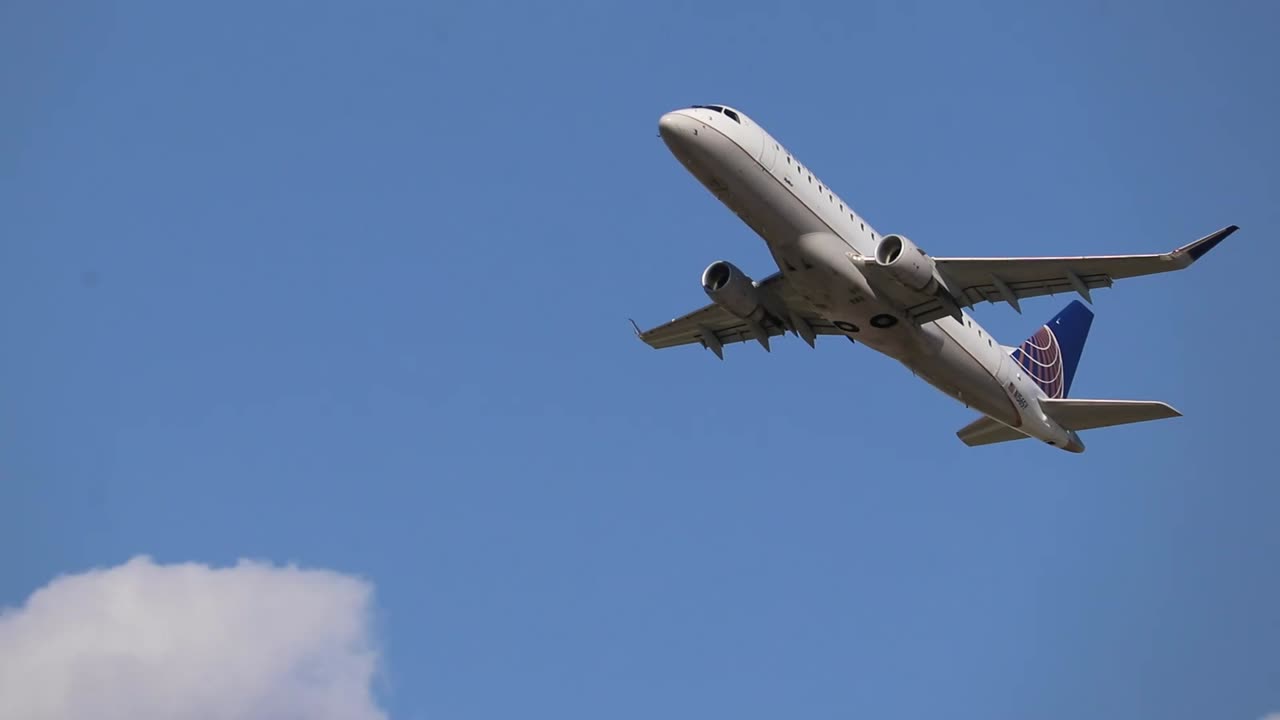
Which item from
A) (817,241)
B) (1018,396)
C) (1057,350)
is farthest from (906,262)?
(1057,350)

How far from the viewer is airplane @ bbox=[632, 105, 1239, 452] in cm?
3812

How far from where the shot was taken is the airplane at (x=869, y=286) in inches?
1501

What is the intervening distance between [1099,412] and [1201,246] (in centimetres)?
1063

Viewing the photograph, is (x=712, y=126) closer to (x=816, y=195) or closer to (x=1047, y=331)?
(x=816, y=195)

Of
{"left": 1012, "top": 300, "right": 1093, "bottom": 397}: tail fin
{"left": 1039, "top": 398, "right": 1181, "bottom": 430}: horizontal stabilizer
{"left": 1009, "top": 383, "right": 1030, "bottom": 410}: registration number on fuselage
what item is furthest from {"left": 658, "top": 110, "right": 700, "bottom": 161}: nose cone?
{"left": 1039, "top": 398, "right": 1181, "bottom": 430}: horizontal stabilizer

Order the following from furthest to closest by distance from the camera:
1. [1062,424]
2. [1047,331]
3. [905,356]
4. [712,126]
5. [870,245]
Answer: [1047,331], [1062,424], [905,356], [870,245], [712,126]

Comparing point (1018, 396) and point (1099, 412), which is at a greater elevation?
point (1018, 396)

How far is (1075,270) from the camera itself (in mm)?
40031

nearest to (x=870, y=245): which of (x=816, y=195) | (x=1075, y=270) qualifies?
(x=816, y=195)

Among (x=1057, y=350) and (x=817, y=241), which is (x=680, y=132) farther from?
(x=1057, y=350)

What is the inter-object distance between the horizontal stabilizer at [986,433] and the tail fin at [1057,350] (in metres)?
1.79

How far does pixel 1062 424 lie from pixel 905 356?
7.29 m

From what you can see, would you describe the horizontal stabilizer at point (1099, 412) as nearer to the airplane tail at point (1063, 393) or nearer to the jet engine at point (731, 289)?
the airplane tail at point (1063, 393)

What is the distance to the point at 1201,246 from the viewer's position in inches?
1437
